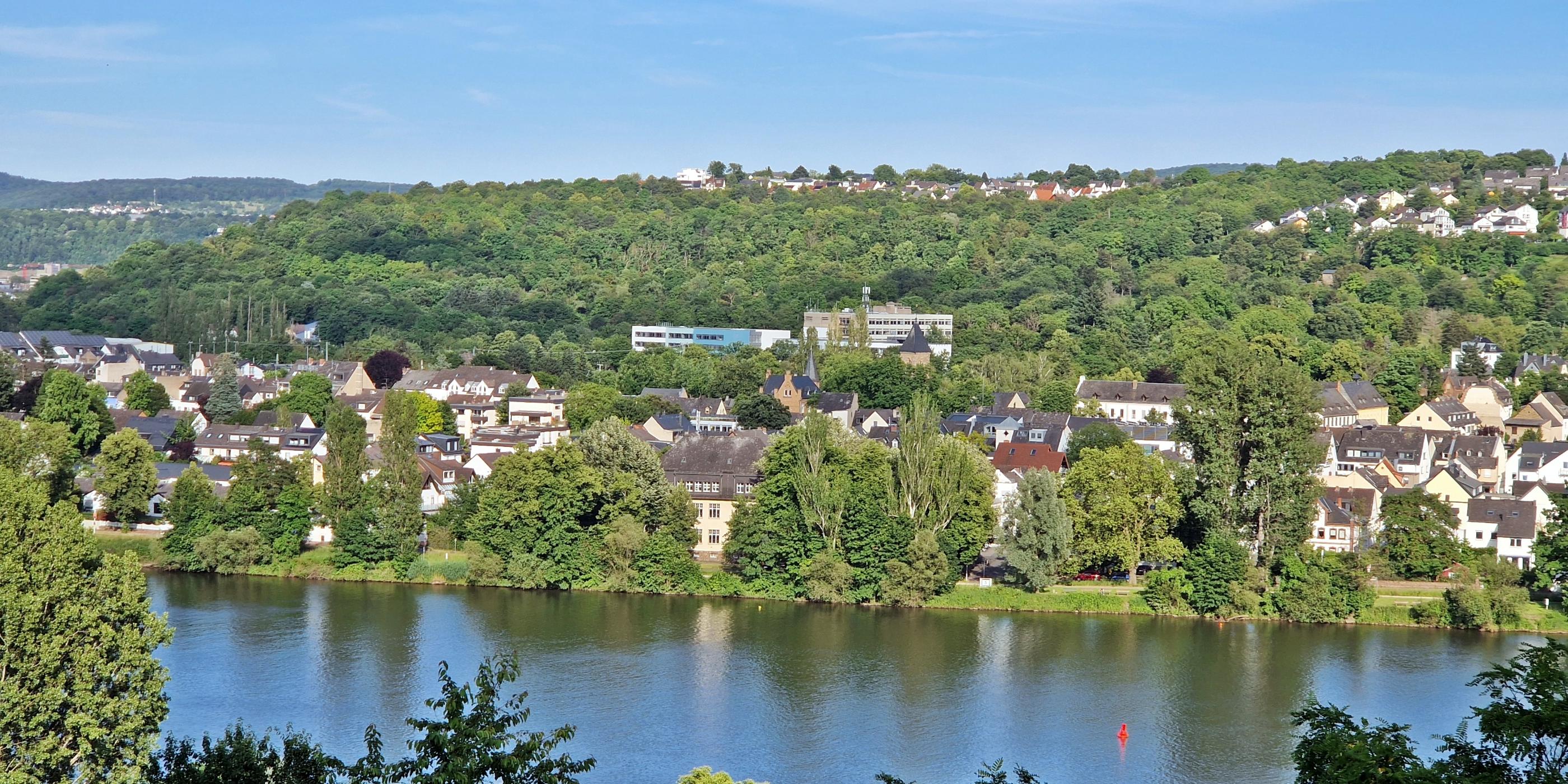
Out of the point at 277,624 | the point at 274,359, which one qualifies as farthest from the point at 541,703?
the point at 274,359

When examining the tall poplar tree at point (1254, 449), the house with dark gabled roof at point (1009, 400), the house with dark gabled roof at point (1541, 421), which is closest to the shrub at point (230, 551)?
the tall poplar tree at point (1254, 449)

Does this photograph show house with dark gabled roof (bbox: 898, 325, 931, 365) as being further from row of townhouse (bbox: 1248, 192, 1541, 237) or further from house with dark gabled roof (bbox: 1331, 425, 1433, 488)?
row of townhouse (bbox: 1248, 192, 1541, 237)

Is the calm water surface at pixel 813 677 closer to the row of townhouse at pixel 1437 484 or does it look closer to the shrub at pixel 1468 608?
the shrub at pixel 1468 608

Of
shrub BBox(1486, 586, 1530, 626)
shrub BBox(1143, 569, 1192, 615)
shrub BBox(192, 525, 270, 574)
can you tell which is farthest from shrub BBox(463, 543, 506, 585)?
shrub BBox(1486, 586, 1530, 626)

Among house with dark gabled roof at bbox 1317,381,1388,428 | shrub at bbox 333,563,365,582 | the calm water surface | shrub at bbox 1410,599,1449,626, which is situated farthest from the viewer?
house with dark gabled roof at bbox 1317,381,1388,428

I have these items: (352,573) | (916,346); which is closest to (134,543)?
(352,573)

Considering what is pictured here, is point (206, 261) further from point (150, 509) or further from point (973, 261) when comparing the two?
point (150, 509)
